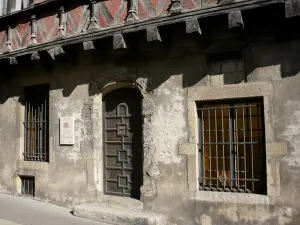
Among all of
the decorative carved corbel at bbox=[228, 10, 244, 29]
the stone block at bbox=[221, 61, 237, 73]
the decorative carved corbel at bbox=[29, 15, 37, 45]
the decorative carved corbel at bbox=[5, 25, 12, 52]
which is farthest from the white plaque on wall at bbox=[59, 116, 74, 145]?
the decorative carved corbel at bbox=[228, 10, 244, 29]

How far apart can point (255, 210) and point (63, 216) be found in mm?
3355

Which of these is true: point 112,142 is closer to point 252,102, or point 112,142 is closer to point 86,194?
point 86,194

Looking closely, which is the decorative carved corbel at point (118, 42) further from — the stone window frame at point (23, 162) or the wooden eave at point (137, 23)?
the stone window frame at point (23, 162)

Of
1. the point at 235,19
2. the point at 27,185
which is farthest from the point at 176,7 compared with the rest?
the point at 27,185

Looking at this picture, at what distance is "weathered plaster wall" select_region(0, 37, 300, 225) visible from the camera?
14.7 ft

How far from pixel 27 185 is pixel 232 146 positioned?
4886 millimetres

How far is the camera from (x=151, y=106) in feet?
18.0

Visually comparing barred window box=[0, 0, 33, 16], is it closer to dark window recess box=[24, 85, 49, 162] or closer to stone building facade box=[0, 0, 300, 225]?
stone building facade box=[0, 0, 300, 225]

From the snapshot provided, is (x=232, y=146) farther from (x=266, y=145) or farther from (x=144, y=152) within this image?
(x=144, y=152)

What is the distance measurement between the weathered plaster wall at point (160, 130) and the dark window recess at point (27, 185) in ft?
0.76

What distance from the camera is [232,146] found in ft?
16.2

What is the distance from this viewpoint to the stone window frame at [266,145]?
4.50 m

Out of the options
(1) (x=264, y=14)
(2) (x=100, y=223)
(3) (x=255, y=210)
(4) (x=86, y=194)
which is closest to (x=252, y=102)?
(1) (x=264, y=14)

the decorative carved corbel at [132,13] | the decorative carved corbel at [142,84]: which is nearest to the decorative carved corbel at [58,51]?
the decorative carved corbel at [132,13]
